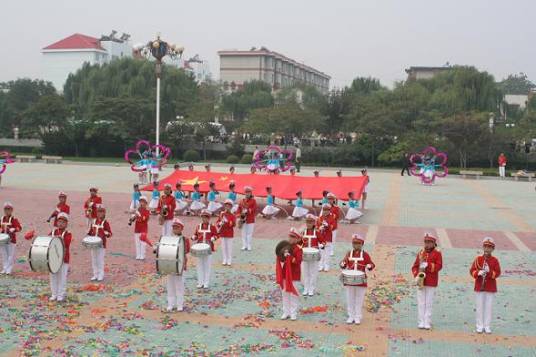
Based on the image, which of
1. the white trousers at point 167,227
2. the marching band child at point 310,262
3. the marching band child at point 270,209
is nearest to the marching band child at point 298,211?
the marching band child at point 270,209

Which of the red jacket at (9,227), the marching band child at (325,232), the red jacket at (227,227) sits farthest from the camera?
the red jacket at (227,227)

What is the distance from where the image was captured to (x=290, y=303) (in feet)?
37.9

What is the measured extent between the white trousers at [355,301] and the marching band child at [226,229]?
4795 mm

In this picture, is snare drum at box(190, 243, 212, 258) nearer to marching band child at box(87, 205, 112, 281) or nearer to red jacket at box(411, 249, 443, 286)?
marching band child at box(87, 205, 112, 281)

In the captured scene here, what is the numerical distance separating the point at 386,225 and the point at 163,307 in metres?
12.0

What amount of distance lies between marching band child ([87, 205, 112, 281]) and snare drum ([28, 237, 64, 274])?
1.85 metres

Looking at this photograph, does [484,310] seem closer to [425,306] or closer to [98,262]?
[425,306]

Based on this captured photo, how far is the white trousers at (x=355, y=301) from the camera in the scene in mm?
11336

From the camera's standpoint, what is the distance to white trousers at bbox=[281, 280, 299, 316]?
37.9 feet

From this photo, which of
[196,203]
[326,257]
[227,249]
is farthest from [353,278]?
[196,203]

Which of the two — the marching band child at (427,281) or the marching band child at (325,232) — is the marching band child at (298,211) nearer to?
the marching band child at (325,232)

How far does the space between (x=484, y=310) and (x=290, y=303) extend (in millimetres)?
3313

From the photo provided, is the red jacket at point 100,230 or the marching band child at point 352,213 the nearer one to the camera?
the red jacket at point 100,230

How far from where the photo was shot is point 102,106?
58562 mm
